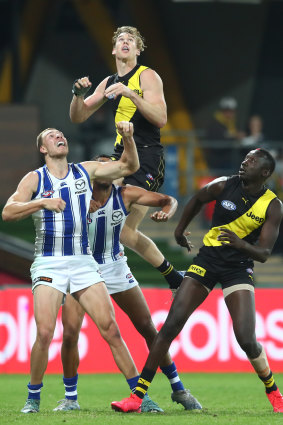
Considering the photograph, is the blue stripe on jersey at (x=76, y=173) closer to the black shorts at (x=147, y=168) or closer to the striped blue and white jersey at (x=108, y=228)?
the striped blue and white jersey at (x=108, y=228)

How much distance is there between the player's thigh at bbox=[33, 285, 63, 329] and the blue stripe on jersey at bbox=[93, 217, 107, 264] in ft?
3.11

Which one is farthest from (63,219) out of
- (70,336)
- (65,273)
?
(70,336)

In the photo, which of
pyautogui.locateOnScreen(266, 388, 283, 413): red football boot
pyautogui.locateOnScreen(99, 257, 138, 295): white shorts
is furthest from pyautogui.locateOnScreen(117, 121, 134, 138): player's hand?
pyautogui.locateOnScreen(266, 388, 283, 413): red football boot

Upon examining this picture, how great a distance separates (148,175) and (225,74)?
12.9 meters

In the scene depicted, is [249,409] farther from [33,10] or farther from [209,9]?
[209,9]

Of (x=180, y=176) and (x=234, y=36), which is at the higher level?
(x=234, y=36)

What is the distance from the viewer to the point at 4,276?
17.5 metres

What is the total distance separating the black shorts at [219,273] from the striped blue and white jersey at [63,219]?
101 cm

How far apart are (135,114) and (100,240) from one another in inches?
48.5

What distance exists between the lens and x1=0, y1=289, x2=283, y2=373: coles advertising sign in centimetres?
1460

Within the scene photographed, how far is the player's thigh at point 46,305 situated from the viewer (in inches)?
347

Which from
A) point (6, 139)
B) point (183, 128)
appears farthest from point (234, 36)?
point (6, 139)

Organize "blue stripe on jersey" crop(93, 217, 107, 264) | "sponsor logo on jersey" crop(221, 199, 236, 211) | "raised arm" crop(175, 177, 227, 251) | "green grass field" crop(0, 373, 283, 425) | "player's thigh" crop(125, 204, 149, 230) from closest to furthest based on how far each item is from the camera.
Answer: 1. "green grass field" crop(0, 373, 283, 425)
2. "sponsor logo on jersey" crop(221, 199, 236, 211)
3. "raised arm" crop(175, 177, 227, 251)
4. "blue stripe on jersey" crop(93, 217, 107, 264)
5. "player's thigh" crop(125, 204, 149, 230)

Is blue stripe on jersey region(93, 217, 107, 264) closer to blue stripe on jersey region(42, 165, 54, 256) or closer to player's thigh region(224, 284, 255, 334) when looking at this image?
blue stripe on jersey region(42, 165, 54, 256)
